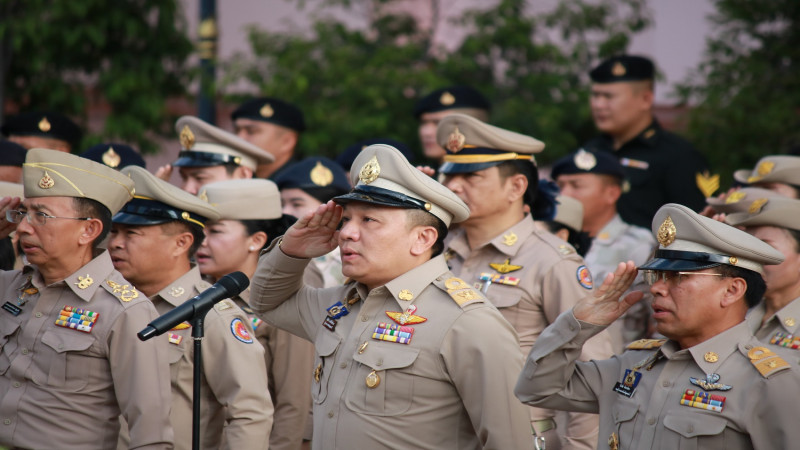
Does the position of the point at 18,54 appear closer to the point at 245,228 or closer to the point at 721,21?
the point at 245,228

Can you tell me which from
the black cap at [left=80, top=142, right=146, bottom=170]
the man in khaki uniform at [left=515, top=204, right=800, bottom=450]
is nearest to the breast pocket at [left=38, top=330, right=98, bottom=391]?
the man in khaki uniform at [left=515, top=204, right=800, bottom=450]

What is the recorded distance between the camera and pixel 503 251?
5.26 meters

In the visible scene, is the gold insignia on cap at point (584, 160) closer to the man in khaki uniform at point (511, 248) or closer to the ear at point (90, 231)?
the man in khaki uniform at point (511, 248)

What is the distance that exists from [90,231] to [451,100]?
4.39m

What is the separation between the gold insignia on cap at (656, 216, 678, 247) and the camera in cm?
401

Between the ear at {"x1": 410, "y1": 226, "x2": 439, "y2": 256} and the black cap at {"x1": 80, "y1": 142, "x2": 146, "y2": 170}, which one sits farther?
the black cap at {"x1": 80, "y1": 142, "x2": 146, "y2": 170}

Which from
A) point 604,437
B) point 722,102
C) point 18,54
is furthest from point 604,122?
point 18,54

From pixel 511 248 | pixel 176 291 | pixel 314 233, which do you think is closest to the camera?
pixel 314 233

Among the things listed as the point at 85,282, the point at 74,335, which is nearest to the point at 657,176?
the point at 85,282

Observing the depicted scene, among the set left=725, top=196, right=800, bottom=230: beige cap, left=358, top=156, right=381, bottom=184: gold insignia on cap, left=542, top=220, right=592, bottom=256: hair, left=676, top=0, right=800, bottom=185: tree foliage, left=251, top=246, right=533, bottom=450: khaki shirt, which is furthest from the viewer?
left=676, top=0, right=800, bottom=185: tree foliage

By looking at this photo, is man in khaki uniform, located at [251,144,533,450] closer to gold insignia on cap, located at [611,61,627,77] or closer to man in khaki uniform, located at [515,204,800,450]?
man in khaki uniform, located at [515,204,800,450]

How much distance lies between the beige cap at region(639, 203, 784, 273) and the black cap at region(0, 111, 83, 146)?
5501 millimetres

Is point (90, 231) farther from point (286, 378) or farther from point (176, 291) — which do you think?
point (286, 378)

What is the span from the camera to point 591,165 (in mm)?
7242
